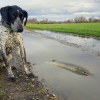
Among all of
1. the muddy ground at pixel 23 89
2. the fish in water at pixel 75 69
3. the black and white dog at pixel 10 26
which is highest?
Answer: the black and white dog at pixel 10 26

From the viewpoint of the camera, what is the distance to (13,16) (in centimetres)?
360

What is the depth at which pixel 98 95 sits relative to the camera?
350 centimetres

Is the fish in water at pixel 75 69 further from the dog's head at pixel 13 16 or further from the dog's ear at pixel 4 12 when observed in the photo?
the dog's ear at pixel 4 12

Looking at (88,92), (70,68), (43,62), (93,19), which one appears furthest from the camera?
(93,19)

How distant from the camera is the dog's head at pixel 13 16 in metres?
3.55

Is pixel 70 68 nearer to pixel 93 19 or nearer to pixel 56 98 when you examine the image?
pixel 56 98

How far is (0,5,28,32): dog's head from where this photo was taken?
355 centimetres

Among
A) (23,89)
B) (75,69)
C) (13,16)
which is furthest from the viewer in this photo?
(75,69)

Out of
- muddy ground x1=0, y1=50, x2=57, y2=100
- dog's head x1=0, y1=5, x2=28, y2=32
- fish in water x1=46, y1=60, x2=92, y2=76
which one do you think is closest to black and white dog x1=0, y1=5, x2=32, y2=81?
dog's head x1=0, y1=5, x2=28, y2=32

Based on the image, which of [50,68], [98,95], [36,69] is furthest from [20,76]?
[98,95]

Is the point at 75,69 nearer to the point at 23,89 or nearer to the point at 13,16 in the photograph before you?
the point at 23,89

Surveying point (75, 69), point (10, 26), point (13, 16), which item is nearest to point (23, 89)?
point (10, 26)

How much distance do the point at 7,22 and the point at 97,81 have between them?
3.81 m

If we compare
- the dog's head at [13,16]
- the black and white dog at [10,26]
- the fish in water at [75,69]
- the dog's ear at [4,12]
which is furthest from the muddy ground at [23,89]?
the dog's ear at [4,12]
